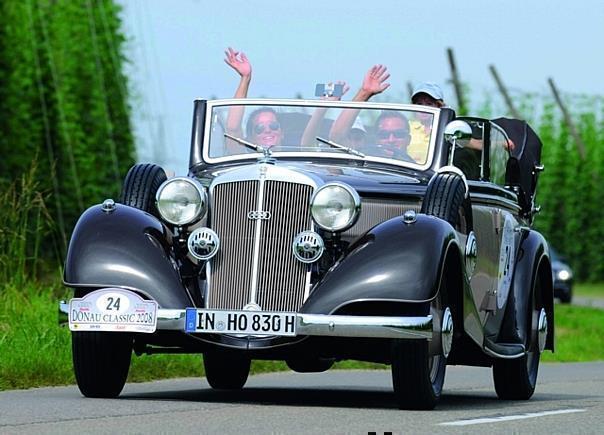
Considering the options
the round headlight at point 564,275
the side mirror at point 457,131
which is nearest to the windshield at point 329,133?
the side mirror at point 457,131

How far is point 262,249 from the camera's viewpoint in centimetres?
1036

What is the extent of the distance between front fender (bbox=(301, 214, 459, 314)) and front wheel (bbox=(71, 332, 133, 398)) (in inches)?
47.6

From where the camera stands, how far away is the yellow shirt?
11758mm

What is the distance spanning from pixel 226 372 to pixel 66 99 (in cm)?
5309

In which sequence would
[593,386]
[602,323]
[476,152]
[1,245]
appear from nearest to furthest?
1. [476,152]
2. [593,386]
3. [1,245]
4. [602,323]

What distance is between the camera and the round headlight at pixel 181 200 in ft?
34.2

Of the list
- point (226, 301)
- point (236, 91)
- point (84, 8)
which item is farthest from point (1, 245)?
point (84, 8)

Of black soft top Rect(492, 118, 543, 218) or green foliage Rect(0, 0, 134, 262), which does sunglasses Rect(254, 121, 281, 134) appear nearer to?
black soft top Rect(492, 118, 543, 218)

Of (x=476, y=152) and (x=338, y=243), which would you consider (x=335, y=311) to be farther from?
(x=476, y=152)

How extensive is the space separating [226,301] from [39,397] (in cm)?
132

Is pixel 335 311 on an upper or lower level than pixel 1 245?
upper

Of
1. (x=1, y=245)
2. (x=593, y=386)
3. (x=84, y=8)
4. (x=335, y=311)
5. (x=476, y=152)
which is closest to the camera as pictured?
(x=335, y=311)

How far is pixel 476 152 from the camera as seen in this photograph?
1266cm

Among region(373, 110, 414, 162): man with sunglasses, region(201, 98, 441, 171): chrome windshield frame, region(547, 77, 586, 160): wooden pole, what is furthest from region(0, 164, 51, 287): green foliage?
region(547, 77, 586, 160): wooden pole
